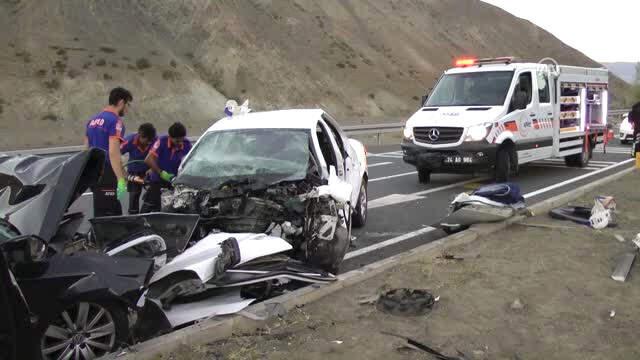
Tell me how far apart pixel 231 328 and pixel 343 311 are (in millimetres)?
942

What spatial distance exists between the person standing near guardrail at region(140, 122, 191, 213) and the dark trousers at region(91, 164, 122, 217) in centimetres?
41

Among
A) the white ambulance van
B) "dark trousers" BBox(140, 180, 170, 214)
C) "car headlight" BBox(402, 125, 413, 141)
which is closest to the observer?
"dark trousers" BBox(140, 180, 170, 214)

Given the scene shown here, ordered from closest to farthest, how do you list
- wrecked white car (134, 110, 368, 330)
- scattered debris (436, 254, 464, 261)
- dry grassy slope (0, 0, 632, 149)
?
wrecked white car (134, 110, 368, 330) → scattered debris (436, 254, 464, 261) → dry grassy slope (0, 0, 632, 149)

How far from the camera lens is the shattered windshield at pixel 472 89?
12664mm

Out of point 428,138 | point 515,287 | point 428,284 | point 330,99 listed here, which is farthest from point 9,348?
point 330,99

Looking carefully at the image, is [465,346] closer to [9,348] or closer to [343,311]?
[343,311]

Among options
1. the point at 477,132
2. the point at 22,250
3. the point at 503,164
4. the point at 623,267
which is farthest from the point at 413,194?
the point at 22,250

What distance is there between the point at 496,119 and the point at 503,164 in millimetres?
881

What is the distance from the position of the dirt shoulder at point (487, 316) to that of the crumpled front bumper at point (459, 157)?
5109 mm

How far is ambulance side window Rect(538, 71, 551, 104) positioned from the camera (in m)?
13.6

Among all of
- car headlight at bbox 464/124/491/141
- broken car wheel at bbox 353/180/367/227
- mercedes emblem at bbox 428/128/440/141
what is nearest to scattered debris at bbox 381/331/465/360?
broken car wheel at bbox 353/180/367/227

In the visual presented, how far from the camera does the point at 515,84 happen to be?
1273 cm

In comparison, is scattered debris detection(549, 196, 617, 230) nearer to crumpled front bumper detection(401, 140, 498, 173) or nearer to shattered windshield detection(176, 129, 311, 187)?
crumpled front bumper detection(401, 140, 498, 173)

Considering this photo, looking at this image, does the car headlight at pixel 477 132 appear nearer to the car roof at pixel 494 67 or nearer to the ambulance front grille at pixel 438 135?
the ambulance front grille at pixel 438 135
